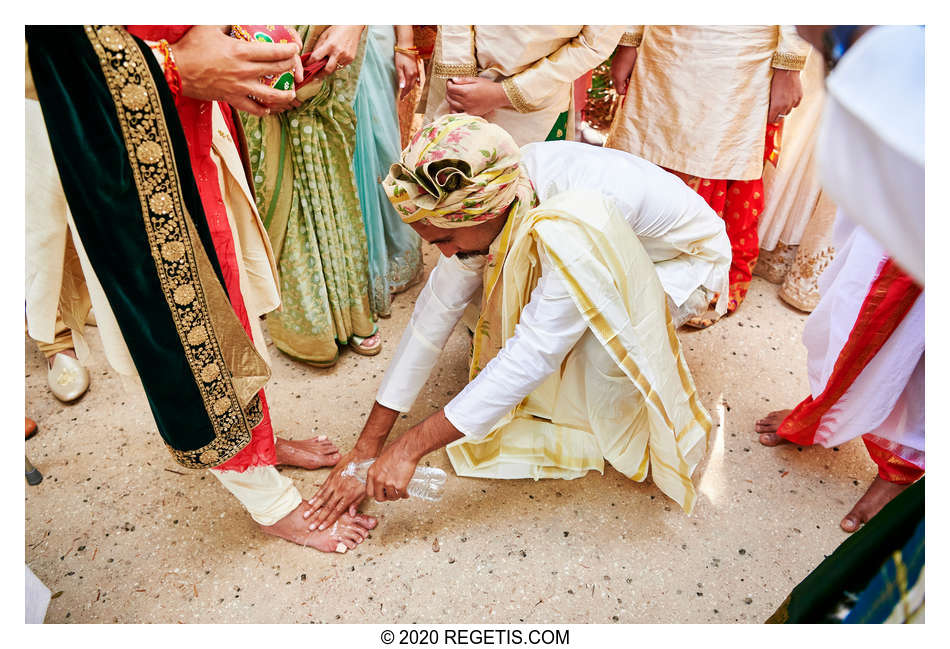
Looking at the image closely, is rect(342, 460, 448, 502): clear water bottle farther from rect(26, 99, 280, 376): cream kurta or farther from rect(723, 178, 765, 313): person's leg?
rect(723, 178, 765, 313): person's leg

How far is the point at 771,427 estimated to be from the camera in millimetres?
1526

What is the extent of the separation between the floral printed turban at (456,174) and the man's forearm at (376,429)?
48 centimetres

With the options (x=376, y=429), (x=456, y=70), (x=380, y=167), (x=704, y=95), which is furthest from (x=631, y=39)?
(x=376, y=429)

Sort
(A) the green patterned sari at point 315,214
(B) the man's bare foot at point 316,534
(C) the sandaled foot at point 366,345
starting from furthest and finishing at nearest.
Result: (C) the sandaled foot at point 366,345 < (A) the green patterned sari at point 315,214 < (B) the man's bare foot at point 316,534

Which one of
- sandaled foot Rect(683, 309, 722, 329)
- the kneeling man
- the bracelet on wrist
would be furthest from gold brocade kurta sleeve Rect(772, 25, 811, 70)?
the bracelet on wrist

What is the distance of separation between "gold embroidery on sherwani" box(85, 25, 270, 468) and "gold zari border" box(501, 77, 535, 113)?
97 centimetres

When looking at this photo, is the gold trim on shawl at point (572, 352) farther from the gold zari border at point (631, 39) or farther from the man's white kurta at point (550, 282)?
the gold zari border at point (631, 39)

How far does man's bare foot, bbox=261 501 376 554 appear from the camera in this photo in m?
1.25

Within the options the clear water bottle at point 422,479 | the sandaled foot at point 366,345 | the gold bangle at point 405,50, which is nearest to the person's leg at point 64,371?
the sandaled foot at point 366,345

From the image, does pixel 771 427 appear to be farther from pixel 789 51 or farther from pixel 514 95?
pixel 514 95

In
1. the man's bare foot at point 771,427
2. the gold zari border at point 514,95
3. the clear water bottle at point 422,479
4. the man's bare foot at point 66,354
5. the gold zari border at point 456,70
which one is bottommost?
the man's bare foot at point 771,427

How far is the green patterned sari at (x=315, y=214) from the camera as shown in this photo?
1376 mm

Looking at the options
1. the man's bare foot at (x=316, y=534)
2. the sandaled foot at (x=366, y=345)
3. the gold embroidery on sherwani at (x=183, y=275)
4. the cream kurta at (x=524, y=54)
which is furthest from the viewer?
the sandaled foot at (x=366, y=345)

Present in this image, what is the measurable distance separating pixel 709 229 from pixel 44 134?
3.85 ft
